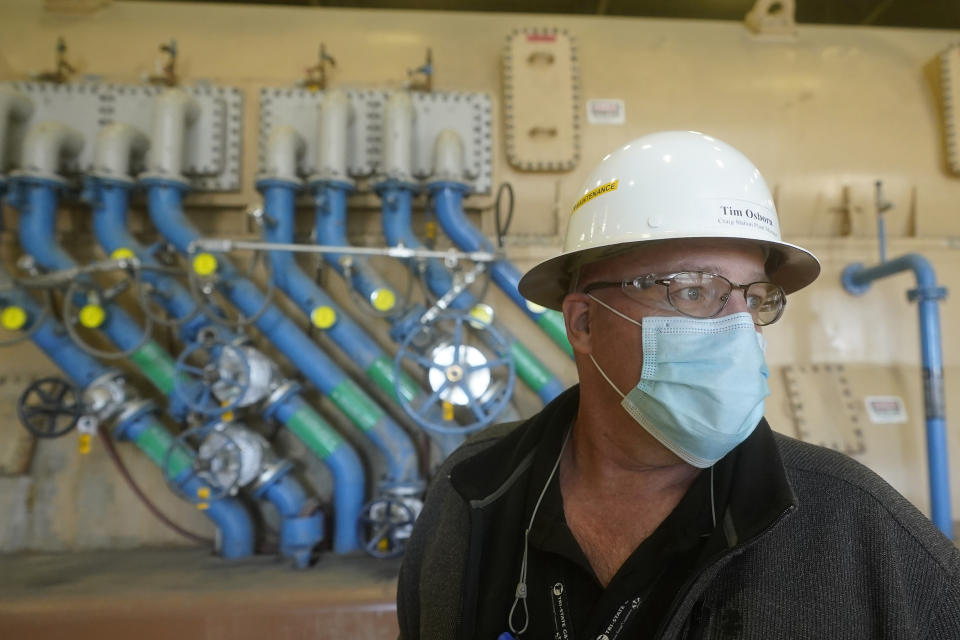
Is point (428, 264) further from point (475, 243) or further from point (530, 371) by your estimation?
point (530, 371)

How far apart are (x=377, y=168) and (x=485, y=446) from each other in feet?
5.68

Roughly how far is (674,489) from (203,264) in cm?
192

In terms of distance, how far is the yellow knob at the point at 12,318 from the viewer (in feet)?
6.63

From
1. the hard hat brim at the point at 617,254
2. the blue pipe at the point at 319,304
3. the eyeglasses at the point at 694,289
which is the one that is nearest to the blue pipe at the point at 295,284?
the blue pipe at the point at 319,304

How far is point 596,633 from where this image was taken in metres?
0.74

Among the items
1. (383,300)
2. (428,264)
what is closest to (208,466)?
(383,300)

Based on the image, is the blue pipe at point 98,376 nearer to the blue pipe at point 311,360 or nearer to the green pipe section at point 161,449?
the green pipe section at point 161,449

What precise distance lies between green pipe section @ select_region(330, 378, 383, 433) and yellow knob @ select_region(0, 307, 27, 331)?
129 cm

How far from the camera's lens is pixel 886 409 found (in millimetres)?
2346

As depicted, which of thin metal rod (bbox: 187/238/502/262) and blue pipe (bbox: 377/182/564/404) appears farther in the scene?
blue pipe (bbox: 377/182/564/404)

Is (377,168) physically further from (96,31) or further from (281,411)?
(96,31)

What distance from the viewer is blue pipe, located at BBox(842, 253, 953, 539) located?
81.3 inches

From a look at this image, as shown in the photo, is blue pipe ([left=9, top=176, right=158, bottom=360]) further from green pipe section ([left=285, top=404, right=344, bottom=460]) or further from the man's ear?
the man's ear

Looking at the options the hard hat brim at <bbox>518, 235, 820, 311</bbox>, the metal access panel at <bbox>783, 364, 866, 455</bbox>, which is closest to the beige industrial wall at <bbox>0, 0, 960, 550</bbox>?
the metal access panel at <bbox>783, 364, 866, 455</bbox>
